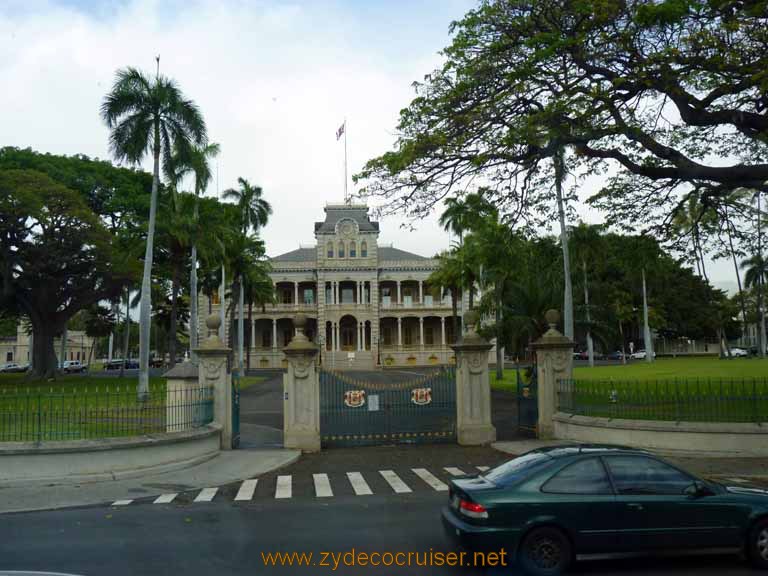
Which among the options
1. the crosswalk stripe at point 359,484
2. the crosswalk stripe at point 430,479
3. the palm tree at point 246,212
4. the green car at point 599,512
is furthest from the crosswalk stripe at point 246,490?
the palm tree at point 246,212

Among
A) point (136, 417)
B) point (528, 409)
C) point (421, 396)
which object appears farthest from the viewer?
point (528, 409)

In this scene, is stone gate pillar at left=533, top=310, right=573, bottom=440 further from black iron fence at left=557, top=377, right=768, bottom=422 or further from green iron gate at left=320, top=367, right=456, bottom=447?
green iron gate at left=320, top=367, right=456, bottom=447

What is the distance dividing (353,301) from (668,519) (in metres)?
68.7

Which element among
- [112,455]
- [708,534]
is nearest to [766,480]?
[708,534]

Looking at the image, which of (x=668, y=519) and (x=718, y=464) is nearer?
(x=668, y=519)

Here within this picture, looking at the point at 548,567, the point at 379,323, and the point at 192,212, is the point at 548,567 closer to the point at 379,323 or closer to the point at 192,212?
the point at 192,212

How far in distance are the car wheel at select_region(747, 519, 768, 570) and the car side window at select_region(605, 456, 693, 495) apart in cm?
81

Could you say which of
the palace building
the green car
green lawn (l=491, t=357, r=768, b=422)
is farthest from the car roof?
the palace building

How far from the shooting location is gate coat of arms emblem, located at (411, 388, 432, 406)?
59.9 ft

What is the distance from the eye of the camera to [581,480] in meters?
7.49

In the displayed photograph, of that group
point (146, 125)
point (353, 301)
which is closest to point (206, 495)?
→ point (146, 125)

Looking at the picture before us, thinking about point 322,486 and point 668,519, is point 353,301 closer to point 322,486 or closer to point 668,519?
point 322,486

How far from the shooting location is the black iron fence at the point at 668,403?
1549 centimetres

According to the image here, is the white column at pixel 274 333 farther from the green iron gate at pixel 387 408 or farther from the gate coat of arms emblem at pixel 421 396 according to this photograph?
the gate coat of arms emblem at pixel 421 396
